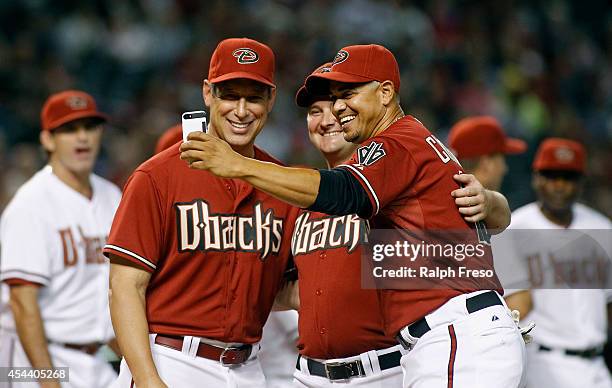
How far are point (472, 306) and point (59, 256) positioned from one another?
2.53m

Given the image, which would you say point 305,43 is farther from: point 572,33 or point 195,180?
point 195,180

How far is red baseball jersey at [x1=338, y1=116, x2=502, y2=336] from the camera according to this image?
3.52 m

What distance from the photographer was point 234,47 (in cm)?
410

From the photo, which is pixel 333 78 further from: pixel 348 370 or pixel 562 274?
pixel 562 274

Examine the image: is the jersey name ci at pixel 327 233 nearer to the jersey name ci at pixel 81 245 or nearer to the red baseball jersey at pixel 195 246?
the red baseball jersey at pixel 195 246

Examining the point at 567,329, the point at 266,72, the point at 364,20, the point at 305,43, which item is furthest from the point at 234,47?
the point at 364,20

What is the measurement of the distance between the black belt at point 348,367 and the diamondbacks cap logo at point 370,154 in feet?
3.41

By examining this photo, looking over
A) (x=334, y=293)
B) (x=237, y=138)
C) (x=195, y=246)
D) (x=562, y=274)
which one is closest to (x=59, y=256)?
(x=195, y=246)

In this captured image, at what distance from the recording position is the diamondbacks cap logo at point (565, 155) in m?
6.26

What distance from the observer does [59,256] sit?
523 centimetres

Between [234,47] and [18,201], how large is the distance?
1.80 m

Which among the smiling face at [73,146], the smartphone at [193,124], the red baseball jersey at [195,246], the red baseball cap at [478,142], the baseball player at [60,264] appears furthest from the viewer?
the red baseball cap at [478,142]

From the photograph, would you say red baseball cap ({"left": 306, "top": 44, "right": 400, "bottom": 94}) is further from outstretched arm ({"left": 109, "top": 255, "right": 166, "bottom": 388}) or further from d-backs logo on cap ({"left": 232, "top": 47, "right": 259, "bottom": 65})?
outstretched arm ({"left": 109, "top": 255, "right": 166, "bottom": 388})

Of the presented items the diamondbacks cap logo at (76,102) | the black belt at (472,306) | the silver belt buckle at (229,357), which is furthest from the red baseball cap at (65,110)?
the black belt at (472,306)
